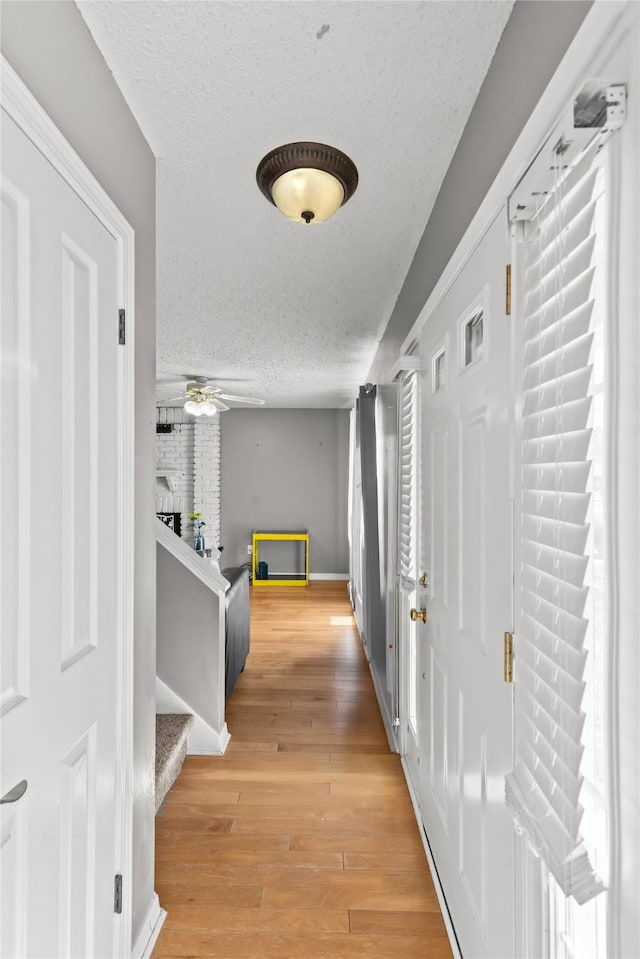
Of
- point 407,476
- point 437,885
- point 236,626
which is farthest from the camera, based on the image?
point 236,626

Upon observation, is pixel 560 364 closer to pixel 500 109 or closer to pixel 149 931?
pixel 500 109

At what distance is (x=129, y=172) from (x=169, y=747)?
7.52 feet

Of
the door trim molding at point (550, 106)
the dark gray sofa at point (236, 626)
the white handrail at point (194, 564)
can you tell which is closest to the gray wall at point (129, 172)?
the door trim molding at point (550, 106)

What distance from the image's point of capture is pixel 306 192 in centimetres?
157

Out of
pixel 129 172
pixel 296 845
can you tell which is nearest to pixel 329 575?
pixel 296 845

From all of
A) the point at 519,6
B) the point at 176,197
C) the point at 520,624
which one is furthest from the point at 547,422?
the point at 176,197


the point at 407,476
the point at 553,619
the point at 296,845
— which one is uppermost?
the point at 407,476

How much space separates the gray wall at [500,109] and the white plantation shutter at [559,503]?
267 millimetres

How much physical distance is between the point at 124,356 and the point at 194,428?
624 cm

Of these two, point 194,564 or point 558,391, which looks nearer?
point 558,391

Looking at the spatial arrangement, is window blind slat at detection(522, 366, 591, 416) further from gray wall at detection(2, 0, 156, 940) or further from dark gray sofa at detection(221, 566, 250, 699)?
dark gray sofa at detection(221, 566, 250, 699)

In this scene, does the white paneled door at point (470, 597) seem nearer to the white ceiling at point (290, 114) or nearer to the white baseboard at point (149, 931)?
the white ceiling at point (290, 114)

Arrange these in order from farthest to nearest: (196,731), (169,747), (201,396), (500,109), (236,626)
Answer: (201,396), (236,626), (196,731), (169,747), (500,109)

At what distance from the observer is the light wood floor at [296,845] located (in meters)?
1.66
